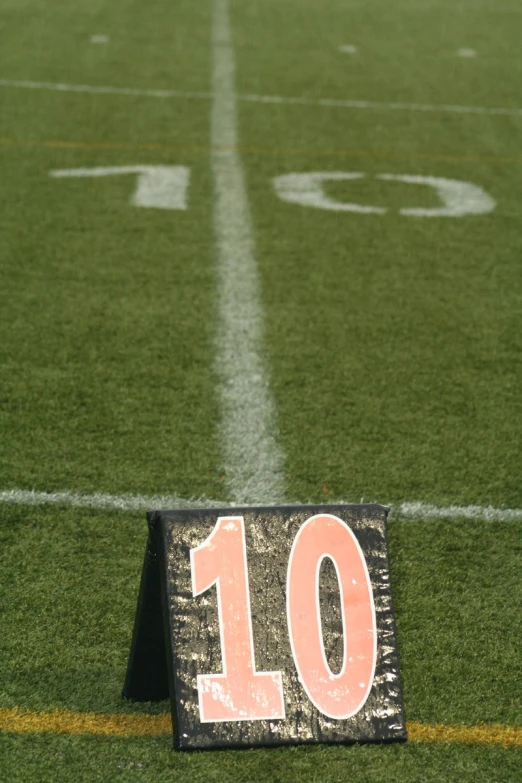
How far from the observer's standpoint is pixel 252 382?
4035 mm

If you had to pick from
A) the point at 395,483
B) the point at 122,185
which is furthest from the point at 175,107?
the point at 395,483

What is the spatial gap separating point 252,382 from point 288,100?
644cm

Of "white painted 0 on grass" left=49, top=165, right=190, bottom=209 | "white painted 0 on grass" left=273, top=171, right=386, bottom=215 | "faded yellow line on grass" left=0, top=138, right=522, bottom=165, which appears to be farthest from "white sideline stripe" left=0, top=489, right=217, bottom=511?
"faded yellow line on grass" left=0, top=138, right=522, bottom=165

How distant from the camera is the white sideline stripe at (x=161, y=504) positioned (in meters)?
3.12

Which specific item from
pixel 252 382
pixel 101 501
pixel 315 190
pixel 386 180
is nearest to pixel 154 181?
pixel 315 190

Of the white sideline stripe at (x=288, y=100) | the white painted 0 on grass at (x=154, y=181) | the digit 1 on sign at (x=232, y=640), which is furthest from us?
the white sideline stripe at (x=288, y=100)

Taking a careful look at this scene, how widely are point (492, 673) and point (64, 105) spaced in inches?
297

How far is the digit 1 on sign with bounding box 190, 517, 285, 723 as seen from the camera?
2.09 metres

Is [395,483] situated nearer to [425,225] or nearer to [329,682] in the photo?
[329,682]

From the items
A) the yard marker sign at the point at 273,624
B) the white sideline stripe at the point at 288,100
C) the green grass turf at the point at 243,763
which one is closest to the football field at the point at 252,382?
the green grass turf at the point at 243,763

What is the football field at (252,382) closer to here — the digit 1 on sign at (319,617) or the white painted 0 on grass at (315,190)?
the white painted 0 on grass at (315,190)

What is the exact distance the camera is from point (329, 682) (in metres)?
2.14

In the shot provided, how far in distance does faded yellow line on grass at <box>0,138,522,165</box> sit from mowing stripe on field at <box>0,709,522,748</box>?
5.85 m

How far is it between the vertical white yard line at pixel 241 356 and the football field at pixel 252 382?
0.04 feet
